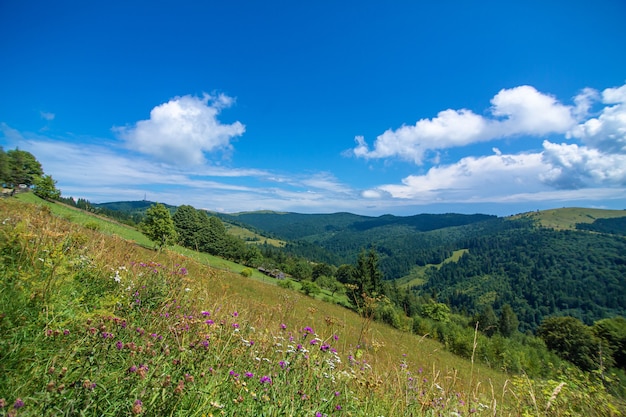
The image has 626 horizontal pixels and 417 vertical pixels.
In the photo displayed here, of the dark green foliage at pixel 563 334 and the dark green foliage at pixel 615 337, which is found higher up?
the dark green foliage at pixel 615 337

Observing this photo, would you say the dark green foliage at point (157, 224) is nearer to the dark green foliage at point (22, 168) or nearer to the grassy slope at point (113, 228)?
the grassy slope at point (113, 228)

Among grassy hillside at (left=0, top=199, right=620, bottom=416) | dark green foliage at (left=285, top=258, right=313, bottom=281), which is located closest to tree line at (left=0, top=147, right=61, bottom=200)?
grassy hillside at (left=0, top=199, right=620, bottom=416)

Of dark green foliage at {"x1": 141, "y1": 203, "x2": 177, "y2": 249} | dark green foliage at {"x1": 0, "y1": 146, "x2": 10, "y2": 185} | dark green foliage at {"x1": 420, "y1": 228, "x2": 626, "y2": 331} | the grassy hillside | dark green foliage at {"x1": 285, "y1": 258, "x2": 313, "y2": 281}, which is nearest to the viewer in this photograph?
the grassy hillside

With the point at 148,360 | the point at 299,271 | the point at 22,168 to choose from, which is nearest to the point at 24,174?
the point at 22,168

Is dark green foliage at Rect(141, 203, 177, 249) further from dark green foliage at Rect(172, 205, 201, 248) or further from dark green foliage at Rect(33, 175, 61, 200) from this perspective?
dark green foliage at Rect(33, 175, 61, 200)

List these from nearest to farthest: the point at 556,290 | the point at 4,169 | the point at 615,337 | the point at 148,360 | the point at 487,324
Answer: the point at 148,360 < the point at 615,337 < the point at 4,169 < the point at 487,324 < the point at 556,290

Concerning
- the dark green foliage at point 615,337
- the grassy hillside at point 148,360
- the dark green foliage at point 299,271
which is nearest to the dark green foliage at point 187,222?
the dark green foliage at point 299,271

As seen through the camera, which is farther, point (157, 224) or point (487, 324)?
point (487, 324)

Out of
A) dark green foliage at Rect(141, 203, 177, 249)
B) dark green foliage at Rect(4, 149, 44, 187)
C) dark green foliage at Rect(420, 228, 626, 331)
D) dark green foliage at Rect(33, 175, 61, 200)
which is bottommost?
dark green foliage at Rect(420, 228, 626, 331)

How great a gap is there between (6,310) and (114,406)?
1.61m

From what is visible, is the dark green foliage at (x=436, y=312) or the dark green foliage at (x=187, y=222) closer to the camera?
the dark green foliage at (x=187, y=222)

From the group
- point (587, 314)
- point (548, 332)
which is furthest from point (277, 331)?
point (587, 314)

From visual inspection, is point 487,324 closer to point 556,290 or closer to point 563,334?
point 563,334

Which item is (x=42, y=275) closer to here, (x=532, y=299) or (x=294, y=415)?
(x=294, y=415)
